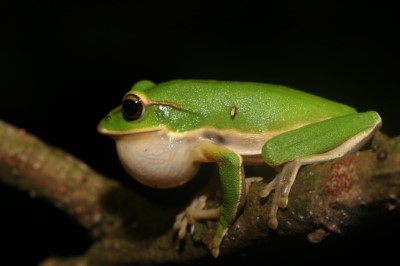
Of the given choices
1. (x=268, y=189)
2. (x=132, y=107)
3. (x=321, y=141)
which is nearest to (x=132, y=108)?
(x=132, y=107)

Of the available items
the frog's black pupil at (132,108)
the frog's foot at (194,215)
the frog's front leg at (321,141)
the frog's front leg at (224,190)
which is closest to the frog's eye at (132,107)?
the frog's black pupil at (132,108)

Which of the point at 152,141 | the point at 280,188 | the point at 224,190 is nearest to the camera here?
the point at 280,188

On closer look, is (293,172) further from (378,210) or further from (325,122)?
(378,210)

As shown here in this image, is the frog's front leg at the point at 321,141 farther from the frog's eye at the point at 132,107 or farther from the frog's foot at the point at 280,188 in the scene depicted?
the frog's eye at the point at 132,107

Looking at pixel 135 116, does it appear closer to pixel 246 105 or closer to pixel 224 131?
pixel 224 131

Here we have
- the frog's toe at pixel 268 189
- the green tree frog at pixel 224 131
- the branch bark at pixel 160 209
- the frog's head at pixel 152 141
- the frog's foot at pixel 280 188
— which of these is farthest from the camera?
the frog's head at pixel 152 141

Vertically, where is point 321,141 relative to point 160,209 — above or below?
above

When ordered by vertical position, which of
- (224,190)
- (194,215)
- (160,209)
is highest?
(224,190)
